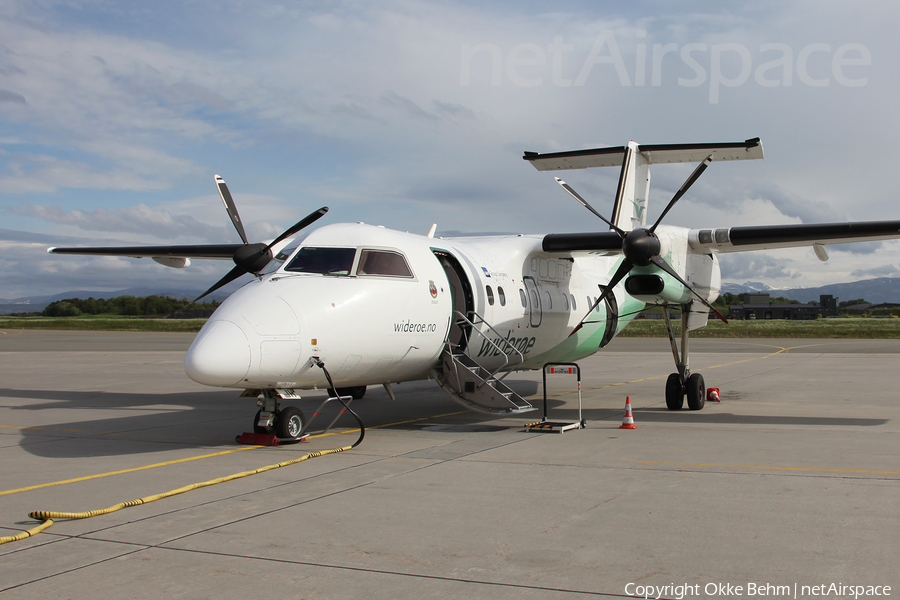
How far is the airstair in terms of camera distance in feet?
35.9

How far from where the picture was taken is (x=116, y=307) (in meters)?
117

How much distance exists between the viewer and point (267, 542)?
17.1 feet

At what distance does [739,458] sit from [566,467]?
2231mm

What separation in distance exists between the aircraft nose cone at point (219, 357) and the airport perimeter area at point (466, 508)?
108cm

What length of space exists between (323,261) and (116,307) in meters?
120

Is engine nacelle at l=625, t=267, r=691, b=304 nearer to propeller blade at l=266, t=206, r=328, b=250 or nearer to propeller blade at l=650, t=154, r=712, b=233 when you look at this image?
propeller blade at l=650, t=154, r=712, b=233

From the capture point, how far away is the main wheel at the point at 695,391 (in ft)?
46.3

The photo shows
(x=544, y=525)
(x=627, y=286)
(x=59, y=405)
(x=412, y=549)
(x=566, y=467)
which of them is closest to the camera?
(x=412, y=549)

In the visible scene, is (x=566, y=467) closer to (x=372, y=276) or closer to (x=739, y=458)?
(x=739, y=458)

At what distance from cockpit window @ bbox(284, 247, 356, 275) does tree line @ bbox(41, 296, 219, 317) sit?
338 feet

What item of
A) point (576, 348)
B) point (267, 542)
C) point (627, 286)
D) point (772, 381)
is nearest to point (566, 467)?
point (267, 542)

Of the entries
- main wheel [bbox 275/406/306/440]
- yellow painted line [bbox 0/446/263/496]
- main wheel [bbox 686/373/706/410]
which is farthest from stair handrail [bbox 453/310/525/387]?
yellow painted line [bbox 0/446/263/496]

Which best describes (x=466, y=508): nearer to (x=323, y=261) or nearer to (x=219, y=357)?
(x=219, y=357)

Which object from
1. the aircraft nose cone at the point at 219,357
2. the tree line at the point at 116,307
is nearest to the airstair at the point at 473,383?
the aircraft nose cone at the point at 219,357
